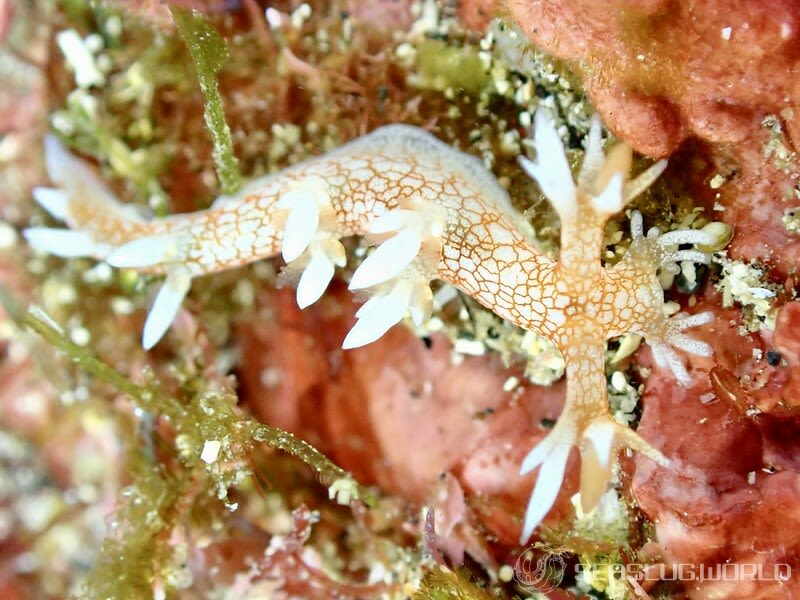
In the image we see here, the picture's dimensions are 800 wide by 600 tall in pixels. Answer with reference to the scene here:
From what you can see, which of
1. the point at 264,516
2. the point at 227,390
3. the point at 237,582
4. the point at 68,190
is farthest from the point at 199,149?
the point at 237,582

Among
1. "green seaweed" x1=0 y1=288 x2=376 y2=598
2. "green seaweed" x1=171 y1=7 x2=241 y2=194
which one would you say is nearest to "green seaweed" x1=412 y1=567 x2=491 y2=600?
"green seaweed" x1=0 y1=288 x2=376 y2=598

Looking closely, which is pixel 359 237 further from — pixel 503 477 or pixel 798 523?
pixel 798 523

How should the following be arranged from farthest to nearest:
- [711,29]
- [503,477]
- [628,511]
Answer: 1. [503,477]
2. [628,511]
3. [711,29]

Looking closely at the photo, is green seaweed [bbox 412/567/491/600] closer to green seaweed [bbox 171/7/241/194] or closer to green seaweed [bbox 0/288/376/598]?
green seaweed [bbox 0/288/376/598]

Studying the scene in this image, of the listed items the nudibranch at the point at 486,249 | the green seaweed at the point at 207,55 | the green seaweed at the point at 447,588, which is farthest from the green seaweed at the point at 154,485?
the green seaweed at the point at 207,55

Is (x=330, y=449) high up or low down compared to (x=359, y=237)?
down

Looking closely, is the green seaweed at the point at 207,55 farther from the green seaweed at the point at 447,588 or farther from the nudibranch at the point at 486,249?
the green seaweed at the point at 447,588

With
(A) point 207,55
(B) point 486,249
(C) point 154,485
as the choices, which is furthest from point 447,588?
(A) point 207,55

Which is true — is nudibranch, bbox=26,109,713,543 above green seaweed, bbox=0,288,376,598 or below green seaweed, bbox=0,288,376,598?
above

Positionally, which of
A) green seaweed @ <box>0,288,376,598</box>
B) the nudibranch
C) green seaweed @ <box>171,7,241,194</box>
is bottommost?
green seaweed @ <box>0,288,376,598</box>
